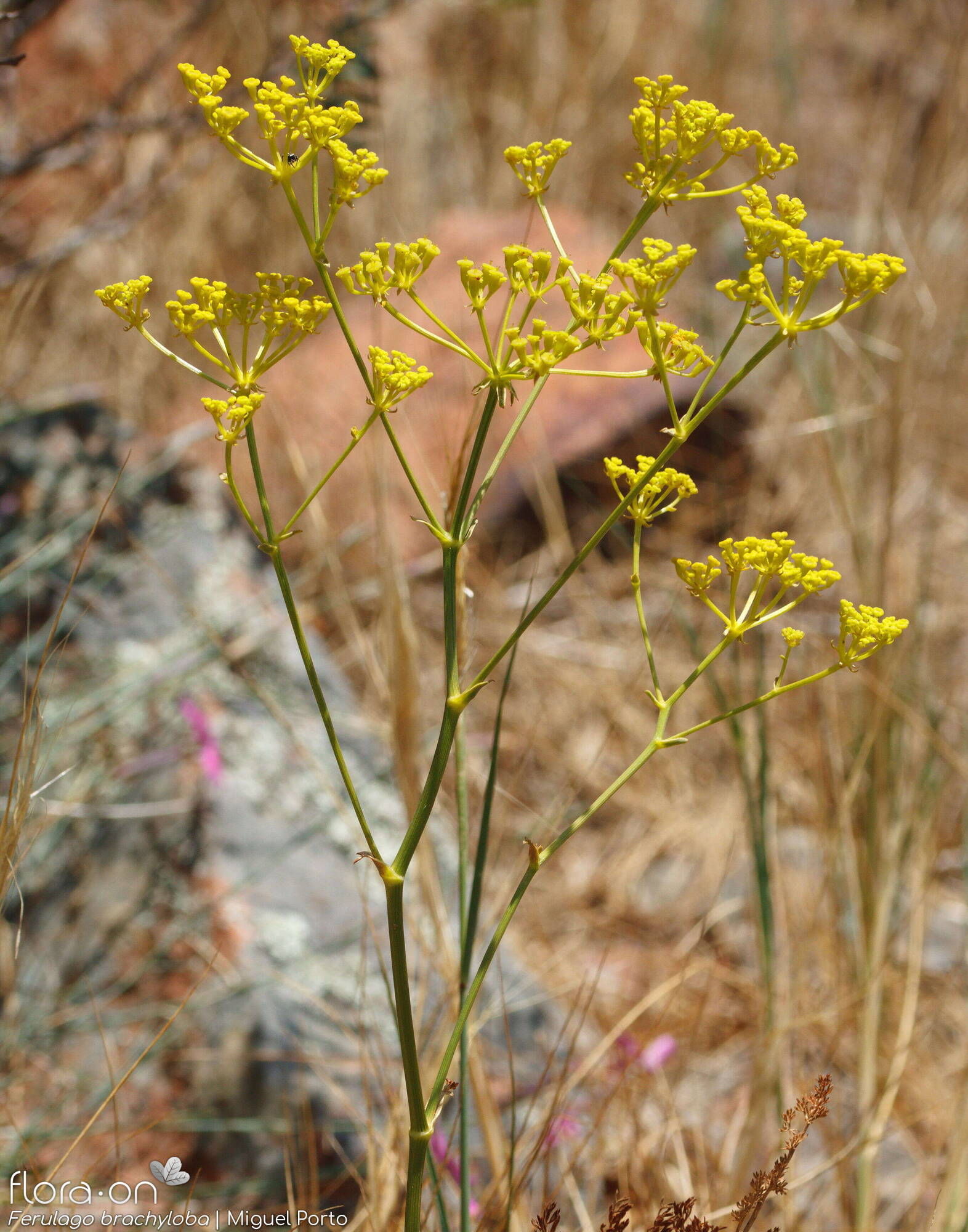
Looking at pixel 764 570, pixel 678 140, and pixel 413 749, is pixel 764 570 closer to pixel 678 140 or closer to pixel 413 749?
pixel 678 140

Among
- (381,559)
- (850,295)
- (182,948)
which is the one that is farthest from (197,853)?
(850,295)

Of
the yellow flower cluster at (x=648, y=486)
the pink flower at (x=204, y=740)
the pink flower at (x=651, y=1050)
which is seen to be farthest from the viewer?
the pink flower at (x=204, y=740)

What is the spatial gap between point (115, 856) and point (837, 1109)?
46.0 inches

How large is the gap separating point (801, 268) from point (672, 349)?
10 centimetres

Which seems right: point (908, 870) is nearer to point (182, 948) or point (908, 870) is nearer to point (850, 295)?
point (182, 948)

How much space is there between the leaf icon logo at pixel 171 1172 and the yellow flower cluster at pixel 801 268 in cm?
82

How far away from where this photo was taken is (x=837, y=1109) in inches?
58.8

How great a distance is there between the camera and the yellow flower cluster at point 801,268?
1.90ft

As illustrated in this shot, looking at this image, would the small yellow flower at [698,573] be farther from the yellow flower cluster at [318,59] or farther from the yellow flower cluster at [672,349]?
the yellow flower cluster at [318,59]

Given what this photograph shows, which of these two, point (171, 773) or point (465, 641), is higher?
point (465, 641)

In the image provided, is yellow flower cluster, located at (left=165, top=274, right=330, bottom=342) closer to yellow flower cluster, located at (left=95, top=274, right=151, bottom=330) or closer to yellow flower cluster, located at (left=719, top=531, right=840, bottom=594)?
yellow flower cluster, located at (left=95, top=274, right=151, bottom=330)

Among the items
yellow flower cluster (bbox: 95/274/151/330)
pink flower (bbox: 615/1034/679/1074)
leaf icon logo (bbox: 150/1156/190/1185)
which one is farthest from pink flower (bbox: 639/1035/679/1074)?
yellow flower cluster (bbox: 95/274/151/330)

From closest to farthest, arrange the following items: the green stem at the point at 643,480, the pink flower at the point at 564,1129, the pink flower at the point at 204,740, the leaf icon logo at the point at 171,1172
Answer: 1. the green stem at the point at 643,480
2. the leaf icon logo at the point at 171,1172
3. the pink flower at the point at 564,1129
4. the pink flower at the point at 204,740

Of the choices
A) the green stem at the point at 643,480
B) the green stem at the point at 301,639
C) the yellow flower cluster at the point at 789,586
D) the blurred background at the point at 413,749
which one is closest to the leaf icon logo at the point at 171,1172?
the blurred background at the point at 413,749
